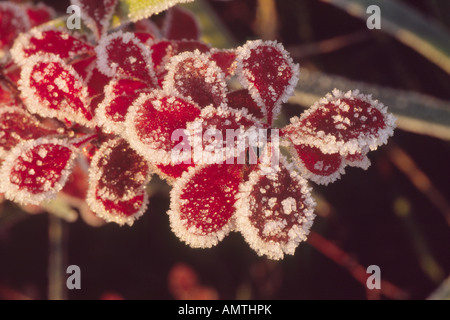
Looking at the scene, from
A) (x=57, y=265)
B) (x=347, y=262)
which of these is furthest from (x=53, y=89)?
(x=347, y=262)

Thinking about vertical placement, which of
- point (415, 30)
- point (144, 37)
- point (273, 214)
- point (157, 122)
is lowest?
point (273, 214)

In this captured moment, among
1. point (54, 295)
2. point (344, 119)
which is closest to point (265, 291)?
point (54, 295)

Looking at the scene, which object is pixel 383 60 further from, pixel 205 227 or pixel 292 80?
pixel 205 227

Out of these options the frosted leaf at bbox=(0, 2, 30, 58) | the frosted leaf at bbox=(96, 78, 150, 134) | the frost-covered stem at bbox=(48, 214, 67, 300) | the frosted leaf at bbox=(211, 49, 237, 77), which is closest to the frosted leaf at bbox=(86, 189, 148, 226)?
the frosted leaf at bbox=(96, 78, 150, 134)

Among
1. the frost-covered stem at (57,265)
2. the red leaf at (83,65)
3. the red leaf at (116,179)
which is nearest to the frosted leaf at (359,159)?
the red leaf at (116,179)

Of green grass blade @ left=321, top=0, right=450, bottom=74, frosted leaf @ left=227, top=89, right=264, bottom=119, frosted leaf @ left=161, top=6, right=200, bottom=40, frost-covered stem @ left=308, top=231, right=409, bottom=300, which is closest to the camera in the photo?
frosted leaf @ left=227, top=89, right=264, bottom=119

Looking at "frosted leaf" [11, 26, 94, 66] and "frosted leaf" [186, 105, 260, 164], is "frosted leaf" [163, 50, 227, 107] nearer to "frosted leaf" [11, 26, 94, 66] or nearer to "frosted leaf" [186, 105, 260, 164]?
"frosted leaf" [186, 105, 260, 164]

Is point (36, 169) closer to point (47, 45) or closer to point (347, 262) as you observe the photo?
point (47, 45)
